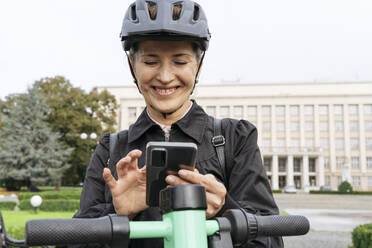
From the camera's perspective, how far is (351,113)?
6650 cm

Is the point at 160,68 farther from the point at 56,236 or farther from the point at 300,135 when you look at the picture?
the point at 300,135

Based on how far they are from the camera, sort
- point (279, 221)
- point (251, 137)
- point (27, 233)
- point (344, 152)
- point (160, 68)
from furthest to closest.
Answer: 1. point (344, 152)
2. point (251, 137)
3. point (160, 68)
4. point (279, 221)
5. point (27, 233)

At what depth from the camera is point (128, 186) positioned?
3.64 ft

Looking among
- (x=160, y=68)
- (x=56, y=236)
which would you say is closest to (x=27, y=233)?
(x=56, y=236)

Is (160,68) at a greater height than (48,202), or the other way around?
(160,68)

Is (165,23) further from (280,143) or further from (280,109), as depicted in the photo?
(280,143)

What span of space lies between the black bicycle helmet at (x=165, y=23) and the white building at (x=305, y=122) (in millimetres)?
66211

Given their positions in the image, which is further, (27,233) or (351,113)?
(351,113)

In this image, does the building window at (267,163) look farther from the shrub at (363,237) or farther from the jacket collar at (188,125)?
the jacket collar at (188,125)

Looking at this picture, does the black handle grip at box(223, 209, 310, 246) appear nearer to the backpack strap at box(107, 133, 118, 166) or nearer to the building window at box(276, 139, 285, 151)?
the backpack strap at box(107, 133, 118, 166)

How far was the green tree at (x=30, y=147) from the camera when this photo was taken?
3067cm

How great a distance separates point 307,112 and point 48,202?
58.7m

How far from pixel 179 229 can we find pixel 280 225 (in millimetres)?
317

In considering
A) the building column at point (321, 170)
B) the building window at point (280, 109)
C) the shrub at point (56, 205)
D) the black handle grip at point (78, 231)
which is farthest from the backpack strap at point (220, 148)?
the building window at point (280, 109)
